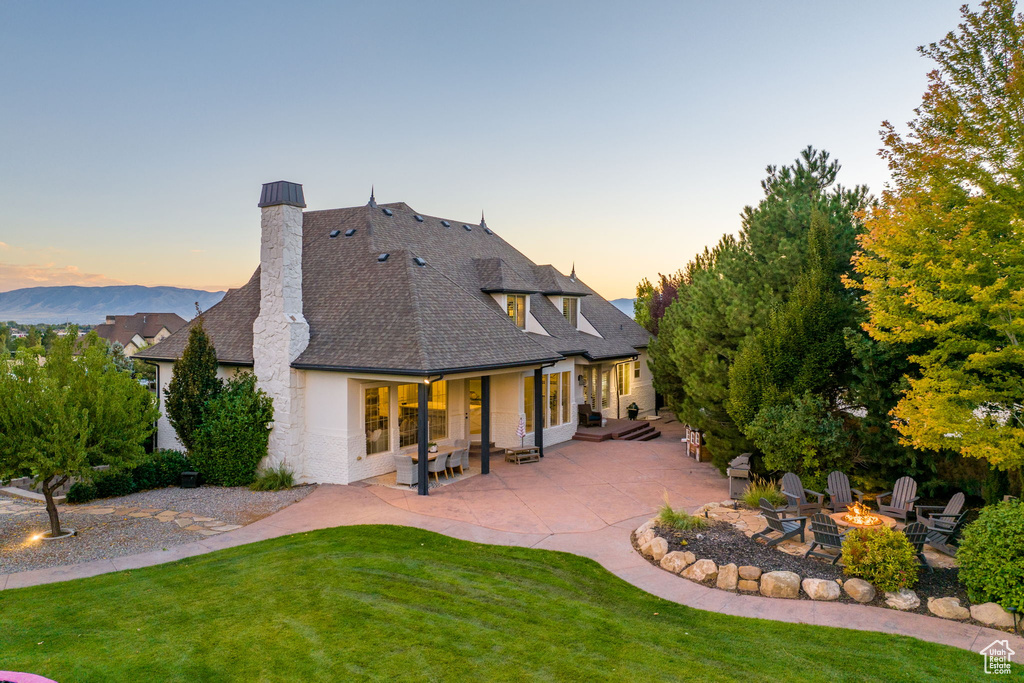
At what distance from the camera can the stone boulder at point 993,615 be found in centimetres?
700

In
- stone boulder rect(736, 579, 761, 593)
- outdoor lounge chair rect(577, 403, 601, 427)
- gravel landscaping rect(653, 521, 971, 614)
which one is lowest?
stone boulder rect(736, 579, 761, 593)

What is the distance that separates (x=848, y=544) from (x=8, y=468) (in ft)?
46.8

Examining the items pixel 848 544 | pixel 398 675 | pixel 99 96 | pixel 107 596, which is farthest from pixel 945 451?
pixel 99 96

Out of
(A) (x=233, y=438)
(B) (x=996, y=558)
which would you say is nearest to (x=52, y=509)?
(A) (x=233, y=438)

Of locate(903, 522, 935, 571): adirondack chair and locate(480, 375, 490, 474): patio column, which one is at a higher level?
locate(480, 375, 490, 474): patio column

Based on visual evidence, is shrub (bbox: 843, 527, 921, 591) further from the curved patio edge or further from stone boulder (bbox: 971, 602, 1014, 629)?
stone boulder (bbox: 971, 602, 1014, 629)

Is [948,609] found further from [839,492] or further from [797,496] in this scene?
[839,492]

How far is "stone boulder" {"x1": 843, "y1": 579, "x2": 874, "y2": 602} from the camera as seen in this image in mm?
7777

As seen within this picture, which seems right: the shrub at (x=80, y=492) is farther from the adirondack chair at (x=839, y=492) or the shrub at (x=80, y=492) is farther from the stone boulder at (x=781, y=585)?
the adirondack chair at (x=839, y=492)

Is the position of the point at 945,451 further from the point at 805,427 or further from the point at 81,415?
the point at 81,415

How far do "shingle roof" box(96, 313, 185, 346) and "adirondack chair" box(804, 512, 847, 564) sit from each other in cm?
7466

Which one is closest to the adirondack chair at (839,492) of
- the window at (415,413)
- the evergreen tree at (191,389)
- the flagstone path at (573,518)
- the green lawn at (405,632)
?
the flagstone path at (573,518)

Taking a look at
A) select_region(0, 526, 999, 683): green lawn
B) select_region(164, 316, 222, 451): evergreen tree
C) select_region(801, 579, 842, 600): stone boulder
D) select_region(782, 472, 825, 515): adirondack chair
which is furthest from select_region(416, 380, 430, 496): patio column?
select_region(801, 579, 842, 600): stone boulder

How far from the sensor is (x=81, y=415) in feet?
33.4
